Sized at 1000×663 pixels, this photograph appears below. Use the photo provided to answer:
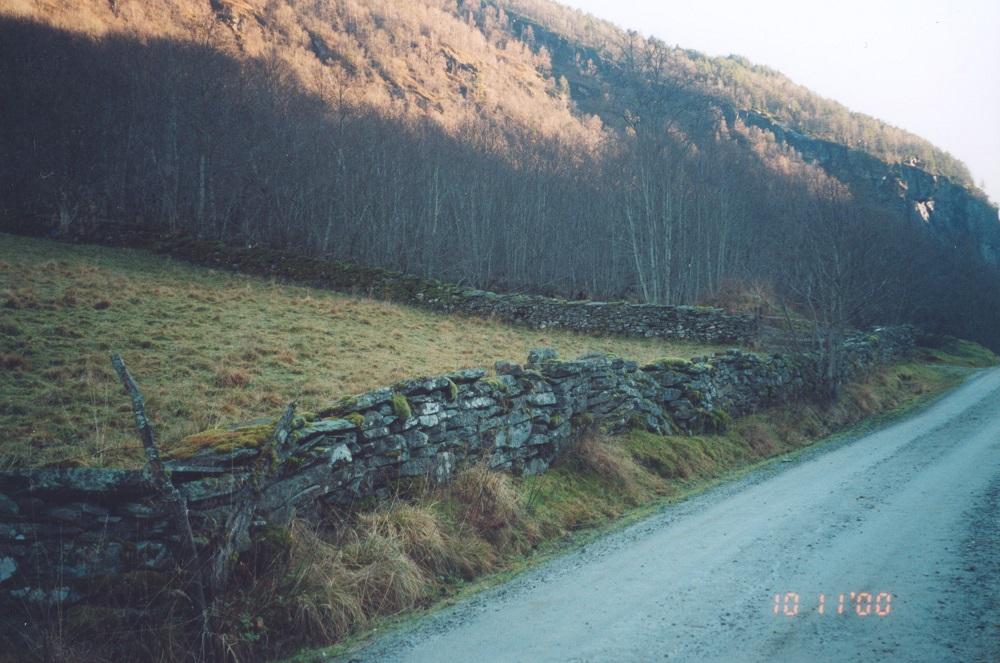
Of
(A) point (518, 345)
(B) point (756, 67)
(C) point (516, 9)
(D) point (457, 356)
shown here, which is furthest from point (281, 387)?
(C) point (516, 9)

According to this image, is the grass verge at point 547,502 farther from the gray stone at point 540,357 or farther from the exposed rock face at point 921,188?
the exposed rock face at point 921,188

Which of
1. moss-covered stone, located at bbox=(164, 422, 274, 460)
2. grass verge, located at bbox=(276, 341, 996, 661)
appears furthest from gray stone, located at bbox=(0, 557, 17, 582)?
grass verge, located at bbox=(276, 341, 996, 661)

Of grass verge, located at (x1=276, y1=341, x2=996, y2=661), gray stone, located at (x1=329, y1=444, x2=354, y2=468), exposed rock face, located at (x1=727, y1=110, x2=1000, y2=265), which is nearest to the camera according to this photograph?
grass verge, located at (x1=276, y1=341, x2=996, y2=661)

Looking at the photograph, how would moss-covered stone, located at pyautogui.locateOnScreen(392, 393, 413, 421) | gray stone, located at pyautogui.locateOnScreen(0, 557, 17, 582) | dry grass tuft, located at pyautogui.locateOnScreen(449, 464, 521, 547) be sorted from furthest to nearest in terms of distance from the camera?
moss-covered stone, located at pyautogui.locateOnScreen(392, 393, 413, 421) → dry grass tuft, located at pyautogui.locateOnScreen(449, 464, 521, 547) → gray stone, located at pyautogui.locateOnScreen(0, 557, 17, 582)

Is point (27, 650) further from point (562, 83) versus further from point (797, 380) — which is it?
point (562, 83)

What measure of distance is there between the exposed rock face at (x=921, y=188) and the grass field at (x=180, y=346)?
363ft

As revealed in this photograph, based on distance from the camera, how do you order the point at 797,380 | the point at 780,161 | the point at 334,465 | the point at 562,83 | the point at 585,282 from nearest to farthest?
the point at 334,465 < the point at 797,380 < the point at 585,282 < the point at 780,161 < the point at 562,83

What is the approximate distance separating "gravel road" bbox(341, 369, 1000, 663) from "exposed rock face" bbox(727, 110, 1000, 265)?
116 m

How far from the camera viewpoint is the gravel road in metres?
3.60

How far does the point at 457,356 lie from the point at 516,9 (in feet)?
686

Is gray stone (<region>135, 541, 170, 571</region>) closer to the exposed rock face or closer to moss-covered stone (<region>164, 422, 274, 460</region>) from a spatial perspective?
moss-covered stone (<region>164, 422, 274, 460</region>)

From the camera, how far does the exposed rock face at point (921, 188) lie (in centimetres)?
10406

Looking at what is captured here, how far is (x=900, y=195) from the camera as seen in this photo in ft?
329

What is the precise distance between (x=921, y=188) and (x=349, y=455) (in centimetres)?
13891
